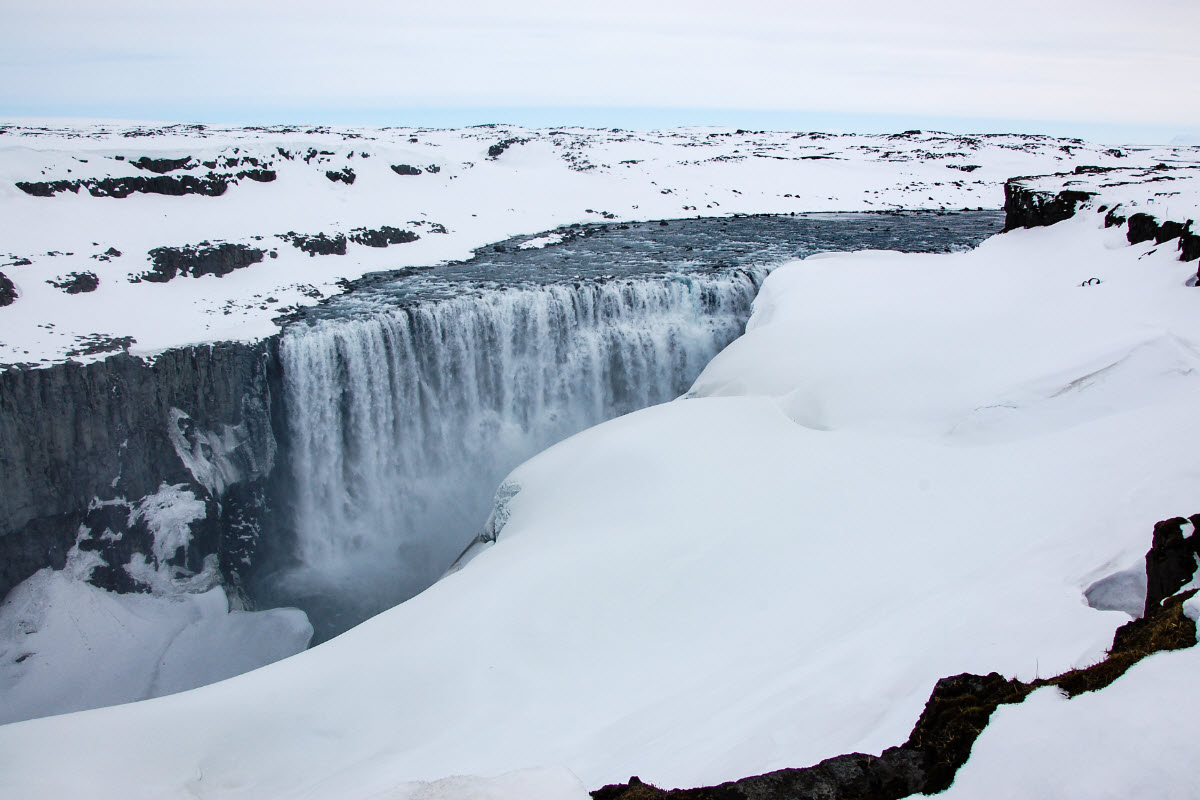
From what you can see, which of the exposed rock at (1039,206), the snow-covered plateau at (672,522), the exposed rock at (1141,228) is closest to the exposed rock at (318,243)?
the snow-covered plateau at (672,522)

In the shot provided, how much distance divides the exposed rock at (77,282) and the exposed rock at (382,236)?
979cm

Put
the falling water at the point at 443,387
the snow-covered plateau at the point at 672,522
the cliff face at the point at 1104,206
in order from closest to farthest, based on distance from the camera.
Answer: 1. the snow-covered plateau at the point at 672,522
2. the cliff face at the point at 1104,206
3. the falling water at the point at 443,387

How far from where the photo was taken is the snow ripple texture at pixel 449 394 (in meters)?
20.8

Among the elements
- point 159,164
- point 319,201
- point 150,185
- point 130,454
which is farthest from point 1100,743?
point 319,201

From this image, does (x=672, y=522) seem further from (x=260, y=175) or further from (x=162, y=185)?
(x=260, y=175)

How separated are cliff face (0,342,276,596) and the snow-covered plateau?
111mm

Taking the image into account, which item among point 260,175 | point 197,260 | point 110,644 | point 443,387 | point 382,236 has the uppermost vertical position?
point 260,175

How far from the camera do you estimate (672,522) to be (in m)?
11.8

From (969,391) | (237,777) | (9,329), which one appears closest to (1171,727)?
(237,777)

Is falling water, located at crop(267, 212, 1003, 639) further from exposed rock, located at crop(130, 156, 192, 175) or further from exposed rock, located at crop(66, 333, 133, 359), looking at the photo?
exposed rock, located at crop(130, 156, 192, 175)

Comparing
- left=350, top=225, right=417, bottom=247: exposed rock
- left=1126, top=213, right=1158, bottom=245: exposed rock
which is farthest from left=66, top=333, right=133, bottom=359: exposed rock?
left=1126, top=213, right=1158, bottom=245: exposed rock

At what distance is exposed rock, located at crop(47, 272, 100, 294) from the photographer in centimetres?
2028

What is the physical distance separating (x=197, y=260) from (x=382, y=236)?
8.18 metres

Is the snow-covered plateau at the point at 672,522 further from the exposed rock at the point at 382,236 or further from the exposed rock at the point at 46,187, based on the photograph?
the exposed rock at the point at 382,236
